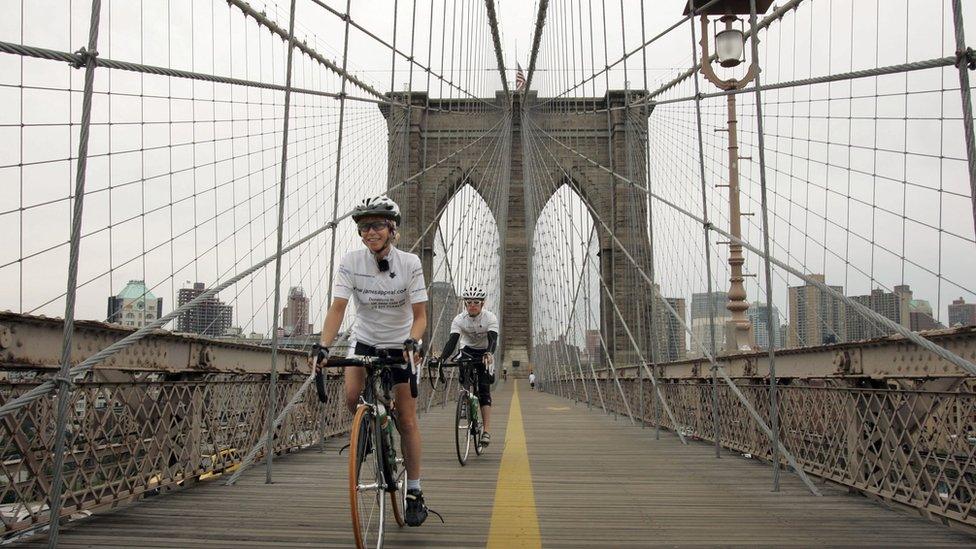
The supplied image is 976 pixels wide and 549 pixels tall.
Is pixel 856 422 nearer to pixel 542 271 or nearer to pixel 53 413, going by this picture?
pixel 53 413

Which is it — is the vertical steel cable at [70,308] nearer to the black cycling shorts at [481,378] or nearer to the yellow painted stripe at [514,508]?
the yellow painted stripe at [514,508]

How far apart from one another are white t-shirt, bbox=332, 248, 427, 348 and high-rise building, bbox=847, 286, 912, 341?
2.78 metres

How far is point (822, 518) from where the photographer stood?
3.05 metres

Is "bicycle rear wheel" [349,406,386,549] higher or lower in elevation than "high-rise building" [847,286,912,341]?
lower

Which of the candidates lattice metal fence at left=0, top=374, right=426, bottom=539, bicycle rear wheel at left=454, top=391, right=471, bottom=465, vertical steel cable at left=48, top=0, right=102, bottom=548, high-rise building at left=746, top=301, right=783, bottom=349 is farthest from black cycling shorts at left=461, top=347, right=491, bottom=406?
vertical steel cable at left=48, top=0, right=102, bottom=548

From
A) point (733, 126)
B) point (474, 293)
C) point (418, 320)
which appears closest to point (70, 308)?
point (418, 320)

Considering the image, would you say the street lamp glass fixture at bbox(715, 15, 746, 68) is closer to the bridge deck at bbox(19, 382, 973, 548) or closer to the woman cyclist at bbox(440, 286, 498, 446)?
the woman cyclist at bbox(440, 286, 498, 446)

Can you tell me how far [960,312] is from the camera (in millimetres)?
4090

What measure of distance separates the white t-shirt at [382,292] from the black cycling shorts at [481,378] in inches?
104

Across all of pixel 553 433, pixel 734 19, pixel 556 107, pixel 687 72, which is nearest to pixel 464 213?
pixel 687 72

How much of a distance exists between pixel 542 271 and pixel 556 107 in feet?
16.4

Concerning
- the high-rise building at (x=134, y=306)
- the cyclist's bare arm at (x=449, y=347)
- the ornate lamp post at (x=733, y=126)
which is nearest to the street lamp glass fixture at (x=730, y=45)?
the ornate lamp post at (x=733, y=126)

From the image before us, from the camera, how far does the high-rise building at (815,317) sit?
5365 millimetres

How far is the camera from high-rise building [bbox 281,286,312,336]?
6.47m
